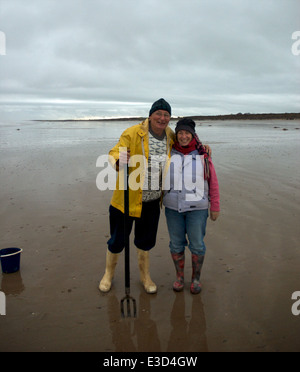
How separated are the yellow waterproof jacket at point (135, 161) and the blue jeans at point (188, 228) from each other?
0.45 metres

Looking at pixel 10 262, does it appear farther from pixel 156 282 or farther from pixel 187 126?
pixel 187 126

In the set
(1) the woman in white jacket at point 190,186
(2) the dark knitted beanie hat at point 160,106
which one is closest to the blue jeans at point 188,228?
(1) the woman in white jacket at point 190,186

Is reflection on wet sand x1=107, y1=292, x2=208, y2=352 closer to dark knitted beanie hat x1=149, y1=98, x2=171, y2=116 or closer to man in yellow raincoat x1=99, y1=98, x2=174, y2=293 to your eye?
man in yellow raincoat x1=99, y1=98, x2=174, y2=293

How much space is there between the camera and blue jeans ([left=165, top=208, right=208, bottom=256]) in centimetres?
356

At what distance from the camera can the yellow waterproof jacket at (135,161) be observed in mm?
3457

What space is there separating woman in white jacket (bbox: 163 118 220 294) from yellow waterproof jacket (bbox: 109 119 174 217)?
204mm

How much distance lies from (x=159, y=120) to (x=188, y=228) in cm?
131

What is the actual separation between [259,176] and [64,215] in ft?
19.9

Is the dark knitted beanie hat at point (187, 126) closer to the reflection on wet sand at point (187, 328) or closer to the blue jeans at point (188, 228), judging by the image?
the blue jeans at point (188, 228)

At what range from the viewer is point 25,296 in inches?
146

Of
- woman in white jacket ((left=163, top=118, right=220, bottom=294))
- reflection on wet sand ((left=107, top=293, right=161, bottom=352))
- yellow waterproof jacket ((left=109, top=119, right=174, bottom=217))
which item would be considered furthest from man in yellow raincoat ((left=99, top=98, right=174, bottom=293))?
reflection on wet sand ((left=107, top=293, right=161, bottom=352))

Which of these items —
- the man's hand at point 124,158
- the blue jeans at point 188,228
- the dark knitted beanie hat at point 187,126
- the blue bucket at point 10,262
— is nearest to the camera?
the man's hand at point 124,158
